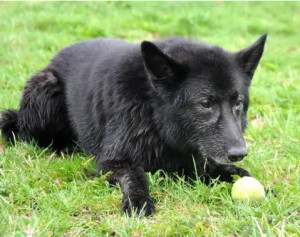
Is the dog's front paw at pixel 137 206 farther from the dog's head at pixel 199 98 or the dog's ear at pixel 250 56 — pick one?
the dog's ear at pixel 250 56

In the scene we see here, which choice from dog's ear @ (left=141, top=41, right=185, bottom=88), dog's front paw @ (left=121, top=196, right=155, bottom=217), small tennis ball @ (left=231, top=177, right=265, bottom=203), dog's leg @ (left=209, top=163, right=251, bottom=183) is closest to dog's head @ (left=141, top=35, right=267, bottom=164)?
dog's ear @ (left=141, top=41, right=185, bottom=88)

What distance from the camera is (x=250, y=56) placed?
4.20m

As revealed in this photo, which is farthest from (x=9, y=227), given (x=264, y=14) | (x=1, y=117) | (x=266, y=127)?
(x=264, y=14)

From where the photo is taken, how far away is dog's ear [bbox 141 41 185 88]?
3723 millimetres

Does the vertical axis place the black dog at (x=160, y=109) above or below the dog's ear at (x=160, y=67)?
below

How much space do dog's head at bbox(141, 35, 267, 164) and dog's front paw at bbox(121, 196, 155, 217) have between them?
0.67 m

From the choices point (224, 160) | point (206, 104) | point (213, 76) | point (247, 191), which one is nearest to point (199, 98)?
point (206, 104)

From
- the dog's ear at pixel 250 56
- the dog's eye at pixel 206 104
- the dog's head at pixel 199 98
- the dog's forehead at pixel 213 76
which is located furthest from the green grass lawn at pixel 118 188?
the dog's ear at pixel 250 56

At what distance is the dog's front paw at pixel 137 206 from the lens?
346 cm

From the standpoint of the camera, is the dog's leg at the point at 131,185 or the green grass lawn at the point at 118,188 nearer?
the green grass lawn at the point at 118,188

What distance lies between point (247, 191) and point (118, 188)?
1.09 metres

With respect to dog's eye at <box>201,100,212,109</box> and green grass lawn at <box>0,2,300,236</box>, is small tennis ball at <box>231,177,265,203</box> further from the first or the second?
dog's eye at <box>201,100,212,109</box>

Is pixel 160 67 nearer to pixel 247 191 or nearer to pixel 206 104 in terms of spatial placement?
pixel 206 104

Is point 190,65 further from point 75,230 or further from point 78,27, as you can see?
point 78,27
